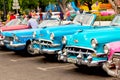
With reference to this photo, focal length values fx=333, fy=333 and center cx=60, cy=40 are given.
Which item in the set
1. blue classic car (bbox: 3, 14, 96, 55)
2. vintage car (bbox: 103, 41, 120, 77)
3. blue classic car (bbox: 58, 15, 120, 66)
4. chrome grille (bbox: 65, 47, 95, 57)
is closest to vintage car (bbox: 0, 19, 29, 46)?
blue classic car (bbox: 3, 14, 96, 55)

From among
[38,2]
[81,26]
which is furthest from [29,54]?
[38,2]

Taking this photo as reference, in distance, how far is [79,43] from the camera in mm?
9391

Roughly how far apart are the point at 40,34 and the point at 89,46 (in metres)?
3.21

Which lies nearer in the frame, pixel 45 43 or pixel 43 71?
pixel 43 71

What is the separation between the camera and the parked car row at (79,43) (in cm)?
791

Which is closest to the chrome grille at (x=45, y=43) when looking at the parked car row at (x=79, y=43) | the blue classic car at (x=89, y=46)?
the parked car row at (x=79, y=43)

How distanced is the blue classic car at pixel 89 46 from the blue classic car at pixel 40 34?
160cm

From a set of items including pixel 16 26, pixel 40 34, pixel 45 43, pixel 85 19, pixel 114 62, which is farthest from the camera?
pixel 16 26

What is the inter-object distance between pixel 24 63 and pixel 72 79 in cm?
340

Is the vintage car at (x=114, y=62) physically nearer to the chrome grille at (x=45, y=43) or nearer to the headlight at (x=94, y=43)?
the headlight at (x=94, y=43)

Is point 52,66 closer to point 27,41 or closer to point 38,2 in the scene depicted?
point 27,41

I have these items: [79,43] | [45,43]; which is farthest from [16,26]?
[79,43]

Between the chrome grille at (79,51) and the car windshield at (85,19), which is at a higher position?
the car windshield at (85,19)

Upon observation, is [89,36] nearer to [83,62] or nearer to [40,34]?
[83,62]
